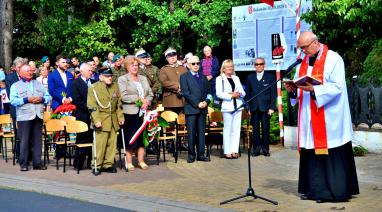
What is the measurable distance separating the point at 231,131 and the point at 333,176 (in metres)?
5.48

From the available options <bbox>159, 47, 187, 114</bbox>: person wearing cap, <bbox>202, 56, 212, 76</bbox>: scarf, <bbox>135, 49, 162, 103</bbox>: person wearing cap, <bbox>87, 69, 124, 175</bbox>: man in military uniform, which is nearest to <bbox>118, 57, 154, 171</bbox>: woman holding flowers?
<bbox>87, 69, 124, 175</bbox>: man in military uniform

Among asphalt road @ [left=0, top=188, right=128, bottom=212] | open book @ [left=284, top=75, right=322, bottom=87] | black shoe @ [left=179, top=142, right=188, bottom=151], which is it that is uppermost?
open book @ [left=284, top=75, right=322, bottom=87]

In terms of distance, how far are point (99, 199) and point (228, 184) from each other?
7.39 ft

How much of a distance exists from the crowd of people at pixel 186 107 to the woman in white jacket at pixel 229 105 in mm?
19

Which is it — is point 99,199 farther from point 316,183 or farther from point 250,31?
point 250,31

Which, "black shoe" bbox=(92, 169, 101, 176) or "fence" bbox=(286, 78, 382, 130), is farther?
"fence" bbox=(286, 78, 382, 130)

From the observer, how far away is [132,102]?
15227 millimetres

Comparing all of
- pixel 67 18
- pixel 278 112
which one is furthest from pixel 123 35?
pixel 278 112

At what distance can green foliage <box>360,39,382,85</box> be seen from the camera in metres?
17.3

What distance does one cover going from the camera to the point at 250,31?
71.7 feet

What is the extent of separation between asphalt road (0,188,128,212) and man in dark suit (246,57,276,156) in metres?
5.72

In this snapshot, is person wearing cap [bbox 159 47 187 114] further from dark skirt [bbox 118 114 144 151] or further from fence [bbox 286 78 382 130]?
fence [bbox 286 78 382 130]

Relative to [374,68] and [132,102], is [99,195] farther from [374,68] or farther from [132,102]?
[374,68]

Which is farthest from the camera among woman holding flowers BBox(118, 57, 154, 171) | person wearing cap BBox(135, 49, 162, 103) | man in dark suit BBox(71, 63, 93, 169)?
person wearing cap BBox(135, 49, 162, 103)
